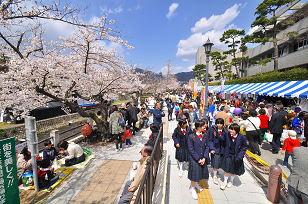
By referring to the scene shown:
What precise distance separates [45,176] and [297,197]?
6.14 metres

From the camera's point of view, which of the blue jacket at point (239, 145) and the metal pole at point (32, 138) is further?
the metal pole at point (32, 138)

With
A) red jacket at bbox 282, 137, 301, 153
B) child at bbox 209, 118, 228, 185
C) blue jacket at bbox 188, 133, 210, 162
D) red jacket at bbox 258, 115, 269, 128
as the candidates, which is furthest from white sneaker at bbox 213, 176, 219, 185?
red jacket at bbox 258, 115, 269, 128

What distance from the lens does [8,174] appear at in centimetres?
287

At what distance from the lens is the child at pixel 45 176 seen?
160 inches

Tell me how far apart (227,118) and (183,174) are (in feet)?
10.1

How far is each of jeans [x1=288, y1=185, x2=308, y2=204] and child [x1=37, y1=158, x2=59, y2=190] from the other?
19.6ft

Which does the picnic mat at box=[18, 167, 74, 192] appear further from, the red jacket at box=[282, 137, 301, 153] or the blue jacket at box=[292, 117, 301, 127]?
the blue jacket at box=[292, 117, 301, 127]

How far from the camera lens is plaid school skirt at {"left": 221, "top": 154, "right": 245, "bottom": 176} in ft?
11.5

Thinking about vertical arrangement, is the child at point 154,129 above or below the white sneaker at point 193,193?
above

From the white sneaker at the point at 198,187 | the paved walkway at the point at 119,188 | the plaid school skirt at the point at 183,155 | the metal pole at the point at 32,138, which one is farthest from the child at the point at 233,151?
the metal pole at the point at 32,138

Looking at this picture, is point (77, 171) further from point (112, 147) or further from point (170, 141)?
point (170, 141)

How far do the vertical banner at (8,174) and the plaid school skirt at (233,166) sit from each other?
4.93 metres

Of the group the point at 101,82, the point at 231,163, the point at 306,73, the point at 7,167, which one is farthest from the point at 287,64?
the point at 7,167

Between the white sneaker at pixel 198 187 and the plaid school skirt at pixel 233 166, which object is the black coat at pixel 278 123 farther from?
the white sneaker at pixel 198 187
